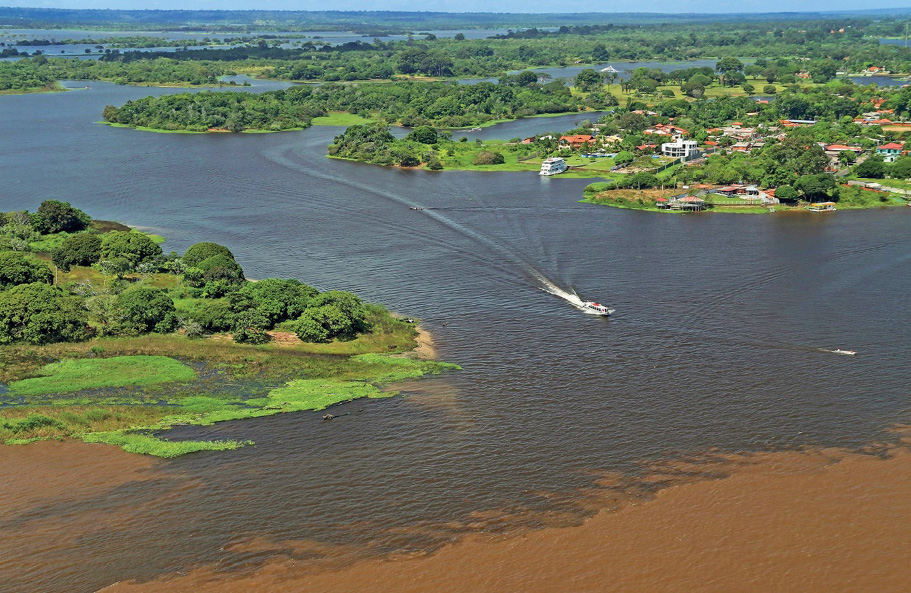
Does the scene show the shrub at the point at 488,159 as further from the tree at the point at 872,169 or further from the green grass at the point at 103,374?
the green grass at the point at 103,374

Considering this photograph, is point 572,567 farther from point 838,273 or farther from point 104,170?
point 104,170

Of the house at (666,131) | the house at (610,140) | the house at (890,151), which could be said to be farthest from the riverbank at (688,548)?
the house at (666,131)

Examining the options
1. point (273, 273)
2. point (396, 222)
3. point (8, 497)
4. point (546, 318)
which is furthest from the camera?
point (396, 222)

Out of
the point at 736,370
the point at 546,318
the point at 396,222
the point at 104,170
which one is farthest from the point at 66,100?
the point at 736,370

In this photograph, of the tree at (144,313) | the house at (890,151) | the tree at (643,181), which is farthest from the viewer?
the house at (890,151)

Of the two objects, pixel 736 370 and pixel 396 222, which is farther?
pixel 396 222

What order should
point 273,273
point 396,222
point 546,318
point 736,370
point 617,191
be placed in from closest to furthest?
point 736,370 → point 546,318 → point 273,273 → point 396,222 → point 617,191
